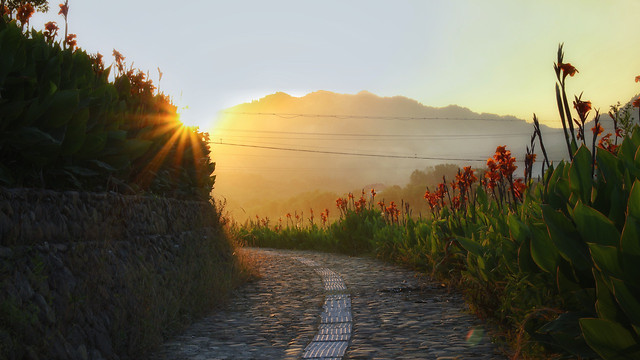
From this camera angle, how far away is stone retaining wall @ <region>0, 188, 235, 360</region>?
352 centimetres

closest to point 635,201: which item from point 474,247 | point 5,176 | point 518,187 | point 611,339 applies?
point 611,339

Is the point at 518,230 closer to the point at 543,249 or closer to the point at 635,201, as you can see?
the point at 543,249

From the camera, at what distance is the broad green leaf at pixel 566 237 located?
10.3 feet

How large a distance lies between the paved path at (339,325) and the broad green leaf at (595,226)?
1592 mm

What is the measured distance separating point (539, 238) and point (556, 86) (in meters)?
1.24

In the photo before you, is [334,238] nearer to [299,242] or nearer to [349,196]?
[349,196]

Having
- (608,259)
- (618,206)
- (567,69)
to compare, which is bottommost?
(608,259)

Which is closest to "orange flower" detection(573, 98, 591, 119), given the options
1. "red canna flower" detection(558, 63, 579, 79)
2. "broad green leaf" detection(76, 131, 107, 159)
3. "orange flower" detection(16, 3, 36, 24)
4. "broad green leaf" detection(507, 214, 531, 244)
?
"red canna flower" detection(558, 63, 579, 79)

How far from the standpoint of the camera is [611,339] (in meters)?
2.60

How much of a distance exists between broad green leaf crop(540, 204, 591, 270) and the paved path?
1.26 meters

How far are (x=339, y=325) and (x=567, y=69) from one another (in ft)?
11.7

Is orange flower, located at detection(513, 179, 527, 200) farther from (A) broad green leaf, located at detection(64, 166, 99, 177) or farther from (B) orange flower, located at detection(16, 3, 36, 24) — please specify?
(B) orange flower, located at detection(16, 3, 36, 24)

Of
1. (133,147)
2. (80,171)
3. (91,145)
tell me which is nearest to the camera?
(80,171)

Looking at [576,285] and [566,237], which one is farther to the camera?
[576,285]
